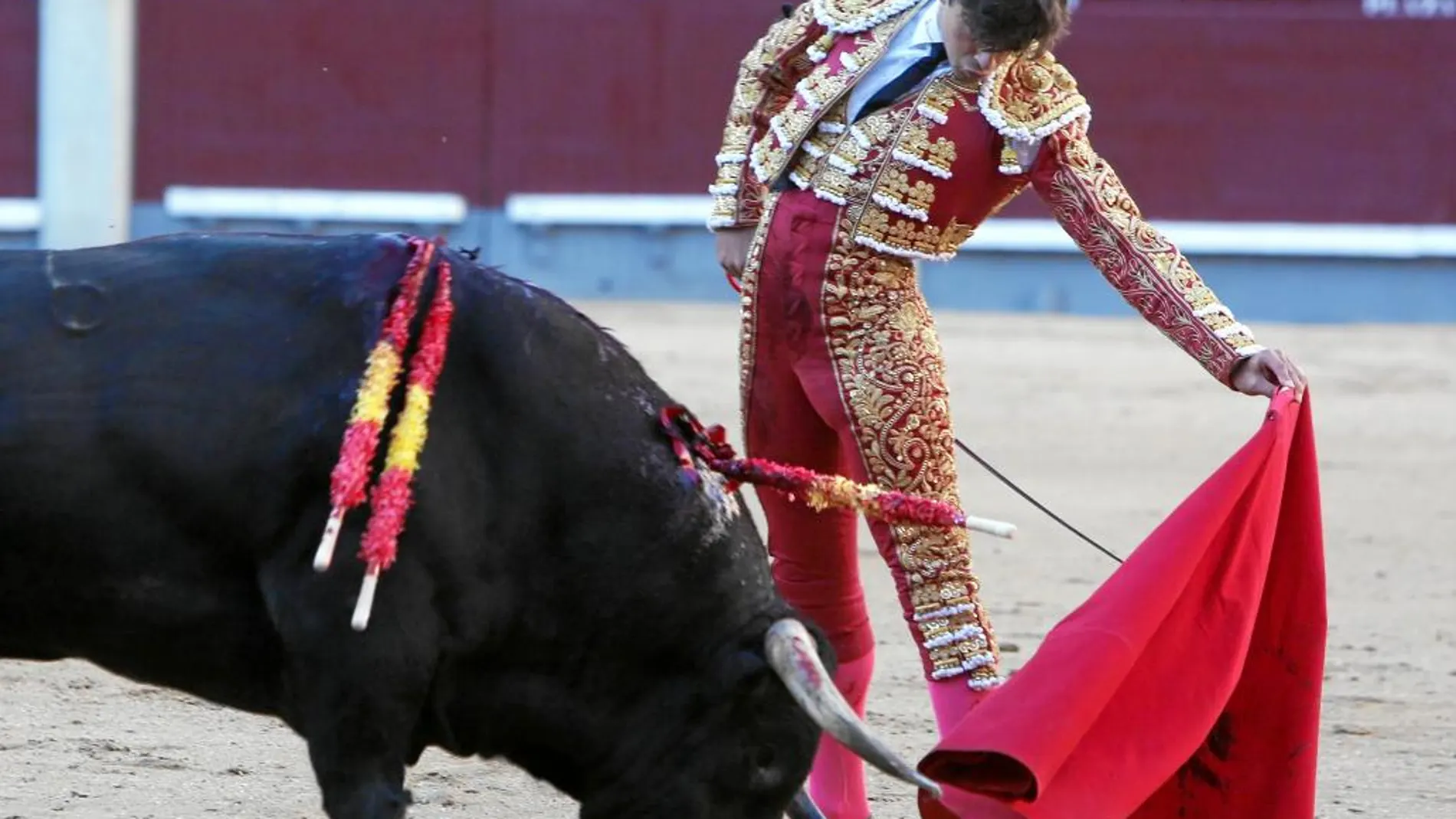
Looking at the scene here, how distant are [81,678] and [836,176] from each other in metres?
1.79

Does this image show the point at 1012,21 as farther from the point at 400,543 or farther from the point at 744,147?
the point at 400,543

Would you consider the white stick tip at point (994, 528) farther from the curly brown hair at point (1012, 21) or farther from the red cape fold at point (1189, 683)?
the curly brown hair at point (1012, 21)

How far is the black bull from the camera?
2.28 metres

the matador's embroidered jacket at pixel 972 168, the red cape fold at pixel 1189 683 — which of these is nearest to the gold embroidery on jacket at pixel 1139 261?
the matador's embroidered jacket at pixel 972 168

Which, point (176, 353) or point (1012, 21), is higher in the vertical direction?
point (1012, 21)

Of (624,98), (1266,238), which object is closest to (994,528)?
(624,98)

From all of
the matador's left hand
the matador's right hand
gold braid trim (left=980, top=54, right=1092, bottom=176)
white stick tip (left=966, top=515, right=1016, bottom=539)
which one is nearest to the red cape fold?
the matador's left hand

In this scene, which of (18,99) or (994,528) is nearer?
(994,528)

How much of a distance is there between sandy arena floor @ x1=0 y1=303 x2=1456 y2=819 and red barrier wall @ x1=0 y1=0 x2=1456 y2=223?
816 millimetres

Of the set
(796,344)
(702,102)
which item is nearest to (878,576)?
(796,344)

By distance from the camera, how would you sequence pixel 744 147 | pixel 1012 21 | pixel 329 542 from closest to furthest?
pixel 329 542
pixel 1012 21
pixel 744 147

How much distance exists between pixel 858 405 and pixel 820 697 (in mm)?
603

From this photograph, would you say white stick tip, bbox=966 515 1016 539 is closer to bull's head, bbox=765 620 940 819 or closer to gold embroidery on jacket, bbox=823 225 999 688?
bull's head, bbox=765 620 940 819

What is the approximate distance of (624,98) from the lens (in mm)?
10664
